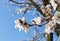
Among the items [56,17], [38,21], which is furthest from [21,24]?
[56,17]

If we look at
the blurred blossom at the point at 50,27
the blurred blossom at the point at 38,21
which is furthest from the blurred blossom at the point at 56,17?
the blurred blossom at the point at 38,21

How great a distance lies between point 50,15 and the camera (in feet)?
14.9

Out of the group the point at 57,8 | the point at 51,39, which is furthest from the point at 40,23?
the point at 51,39

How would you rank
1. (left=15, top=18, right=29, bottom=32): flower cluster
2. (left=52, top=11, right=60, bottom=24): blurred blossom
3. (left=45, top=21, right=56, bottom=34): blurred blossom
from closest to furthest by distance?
(left=52, top=11, right=60, bottom=24): blurred blossom, (left=45, top=21, right=56, bottom=34): blurred blossom, (left=15, top=18, right=29, bottom=32): flower cluster

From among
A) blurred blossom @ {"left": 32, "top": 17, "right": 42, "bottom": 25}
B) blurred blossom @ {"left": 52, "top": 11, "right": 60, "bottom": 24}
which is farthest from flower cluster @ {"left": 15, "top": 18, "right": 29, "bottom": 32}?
blurred blossom @ {"left": 52, "top": 11, "right": 60, "bottom": 24}

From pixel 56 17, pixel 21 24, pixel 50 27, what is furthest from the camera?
pixel 21 24

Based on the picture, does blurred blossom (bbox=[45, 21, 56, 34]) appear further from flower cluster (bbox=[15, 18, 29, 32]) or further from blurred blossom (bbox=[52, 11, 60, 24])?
flower cluster (bbox=[15, 18, 29, 32])

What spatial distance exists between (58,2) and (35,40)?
9.77 ft

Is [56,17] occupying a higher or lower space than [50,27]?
higher

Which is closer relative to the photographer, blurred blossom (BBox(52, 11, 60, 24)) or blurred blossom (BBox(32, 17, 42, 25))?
blurred blossom (BBox(52, 11, 60, 24))

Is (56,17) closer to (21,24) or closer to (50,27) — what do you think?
(50,27)

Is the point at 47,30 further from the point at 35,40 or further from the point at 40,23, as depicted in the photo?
the point at 35,40

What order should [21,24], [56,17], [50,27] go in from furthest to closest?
1. [21,24]
2. [50,27]
3. [56,17]

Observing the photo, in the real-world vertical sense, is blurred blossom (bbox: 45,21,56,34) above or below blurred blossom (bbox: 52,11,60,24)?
below
